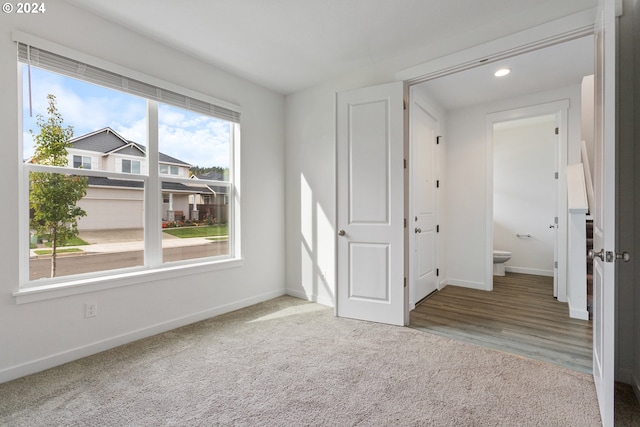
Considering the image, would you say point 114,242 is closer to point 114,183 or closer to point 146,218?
point 146,218

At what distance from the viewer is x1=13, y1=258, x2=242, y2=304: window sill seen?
7.00 feet

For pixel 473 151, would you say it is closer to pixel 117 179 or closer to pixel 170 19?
pixel 170 19

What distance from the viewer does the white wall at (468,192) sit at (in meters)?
4.29

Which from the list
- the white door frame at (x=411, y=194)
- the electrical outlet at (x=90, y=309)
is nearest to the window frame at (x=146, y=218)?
the electrical outlet at (x=90, y=309)

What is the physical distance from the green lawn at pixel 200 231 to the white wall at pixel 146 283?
0.81 ft

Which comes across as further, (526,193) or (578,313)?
(526,193)

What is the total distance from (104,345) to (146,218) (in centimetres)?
110

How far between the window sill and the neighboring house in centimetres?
44

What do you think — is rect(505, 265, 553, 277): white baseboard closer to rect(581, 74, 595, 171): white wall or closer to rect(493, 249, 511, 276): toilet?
rect(493, 249, 511, 276): toilet

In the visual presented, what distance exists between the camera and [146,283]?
2738 mm

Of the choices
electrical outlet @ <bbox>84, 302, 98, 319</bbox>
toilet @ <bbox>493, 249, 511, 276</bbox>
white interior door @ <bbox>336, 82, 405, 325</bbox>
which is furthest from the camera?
toilet @ <bbox>493, 249, 511, 276</bbox>

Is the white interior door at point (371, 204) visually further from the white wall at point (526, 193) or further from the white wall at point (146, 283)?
the white wall at point (526, 193)

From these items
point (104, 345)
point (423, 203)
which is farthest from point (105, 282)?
point (423, 203)

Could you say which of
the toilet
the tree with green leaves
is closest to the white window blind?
the tree with green leaves
